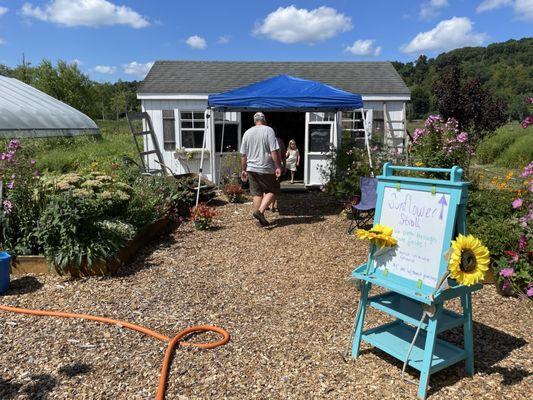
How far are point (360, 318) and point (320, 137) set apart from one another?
8879 millimetres

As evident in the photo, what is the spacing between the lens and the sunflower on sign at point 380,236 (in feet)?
9.17

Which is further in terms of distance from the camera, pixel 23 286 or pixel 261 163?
pixel 261 163

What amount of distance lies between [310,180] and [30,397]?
942 cm

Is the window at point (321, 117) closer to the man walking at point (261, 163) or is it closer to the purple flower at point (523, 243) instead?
the man walking at point (261, 163)

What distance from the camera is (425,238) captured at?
270 centimetres

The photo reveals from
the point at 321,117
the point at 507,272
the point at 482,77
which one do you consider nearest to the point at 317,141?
the point at 321,117

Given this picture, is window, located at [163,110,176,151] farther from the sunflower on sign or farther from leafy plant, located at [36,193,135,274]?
the sunflower on sign

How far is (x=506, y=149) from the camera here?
1852 centimetres

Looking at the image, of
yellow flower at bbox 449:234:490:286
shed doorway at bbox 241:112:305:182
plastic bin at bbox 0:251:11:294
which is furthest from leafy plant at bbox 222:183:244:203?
yellow flower at bbox 449:234:490:286

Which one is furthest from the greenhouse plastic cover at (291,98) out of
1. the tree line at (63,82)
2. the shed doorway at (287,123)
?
the tree line at (63,82)

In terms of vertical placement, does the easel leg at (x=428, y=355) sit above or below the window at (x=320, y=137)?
below

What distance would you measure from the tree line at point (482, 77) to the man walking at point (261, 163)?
8.79 metres

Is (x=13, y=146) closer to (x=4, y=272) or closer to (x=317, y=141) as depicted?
(x=4, y=272)

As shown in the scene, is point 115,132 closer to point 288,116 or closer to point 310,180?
point 288,116
